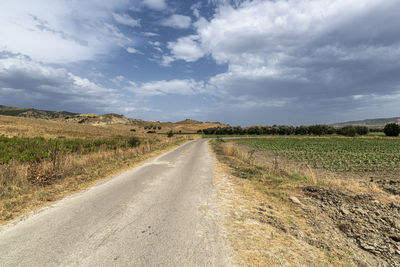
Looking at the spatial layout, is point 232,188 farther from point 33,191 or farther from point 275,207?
point 33,191

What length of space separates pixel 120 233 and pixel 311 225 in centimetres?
505

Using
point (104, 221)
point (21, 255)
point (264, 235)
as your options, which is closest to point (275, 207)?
point (264, 235)

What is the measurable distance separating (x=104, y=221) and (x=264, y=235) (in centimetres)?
413

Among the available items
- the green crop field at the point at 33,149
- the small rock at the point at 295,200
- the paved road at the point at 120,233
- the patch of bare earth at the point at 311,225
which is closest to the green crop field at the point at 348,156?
the patch of bare earth at the point at 311,225

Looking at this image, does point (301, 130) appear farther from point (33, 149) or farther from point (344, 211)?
point (33, 149)

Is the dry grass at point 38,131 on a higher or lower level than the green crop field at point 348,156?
higher

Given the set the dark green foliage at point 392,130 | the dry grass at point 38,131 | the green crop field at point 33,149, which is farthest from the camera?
the dark green foliage at point 392,130

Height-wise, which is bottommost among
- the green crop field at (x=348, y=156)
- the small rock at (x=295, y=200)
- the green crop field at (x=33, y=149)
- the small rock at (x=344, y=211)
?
the green crop field at (x=348, y=156)

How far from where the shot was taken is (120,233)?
4254 mm

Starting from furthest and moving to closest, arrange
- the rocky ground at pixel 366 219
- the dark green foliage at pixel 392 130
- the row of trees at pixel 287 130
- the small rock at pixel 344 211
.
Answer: the row of trees at pixel 287 130 < the dark green foliage at pixel 392 130 < the small rock at pixel 344 211 < the rocky ground at pixel 366 219

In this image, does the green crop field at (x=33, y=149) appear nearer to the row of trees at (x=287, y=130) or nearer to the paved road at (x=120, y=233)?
the paved road at (x=120, y=233)

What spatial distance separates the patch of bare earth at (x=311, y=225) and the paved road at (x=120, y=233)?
69 centimetres

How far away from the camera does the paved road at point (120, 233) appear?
3.38 m

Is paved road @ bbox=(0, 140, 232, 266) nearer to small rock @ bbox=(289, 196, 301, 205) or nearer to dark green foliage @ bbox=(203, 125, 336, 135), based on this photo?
small rock @ bbox=(289, 196, 301, 205)
